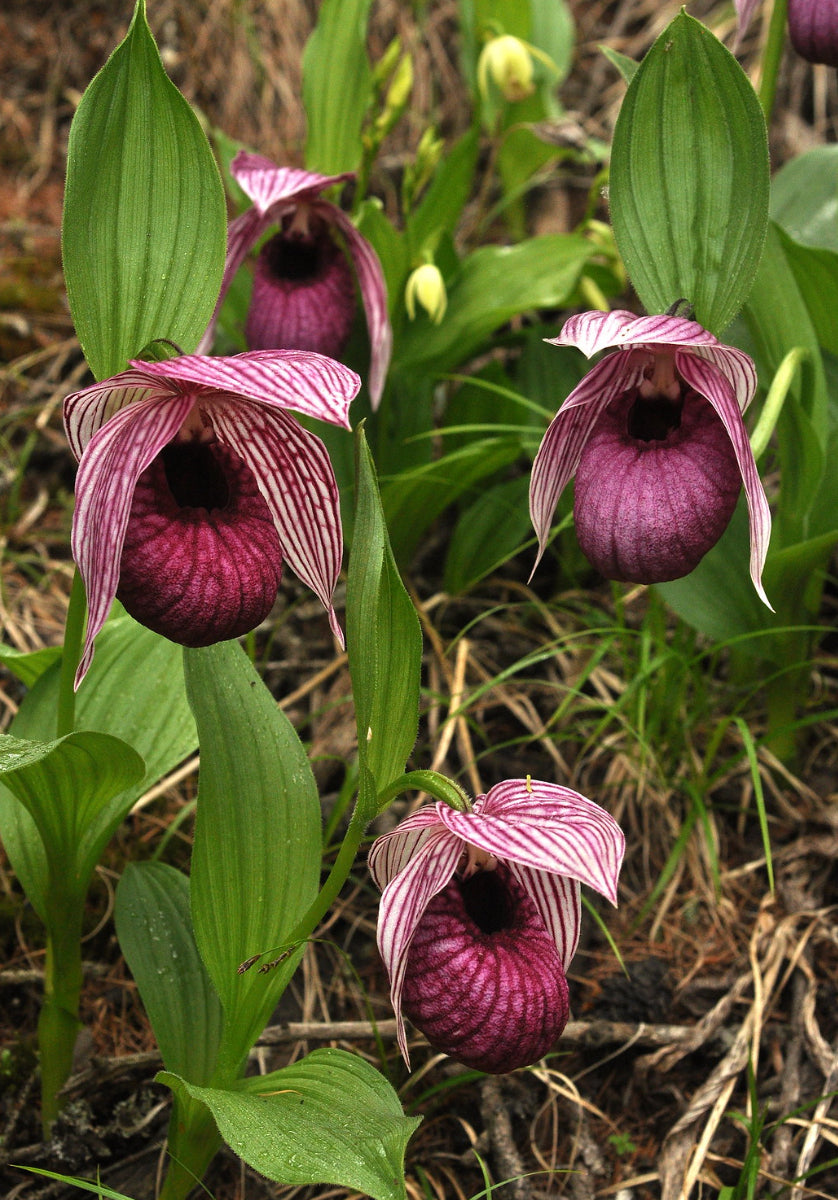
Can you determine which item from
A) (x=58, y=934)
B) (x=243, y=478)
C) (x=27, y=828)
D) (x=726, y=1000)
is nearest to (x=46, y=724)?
(x=27, y=828)

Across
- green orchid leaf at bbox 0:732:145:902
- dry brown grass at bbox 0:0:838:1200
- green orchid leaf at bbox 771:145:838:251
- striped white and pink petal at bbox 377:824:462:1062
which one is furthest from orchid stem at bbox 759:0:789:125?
green orchid leaf at bbox 0:732:145:902

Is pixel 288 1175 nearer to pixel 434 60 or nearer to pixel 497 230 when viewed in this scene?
pixel 497 230

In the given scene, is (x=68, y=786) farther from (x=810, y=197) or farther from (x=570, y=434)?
(x=810, y=197)

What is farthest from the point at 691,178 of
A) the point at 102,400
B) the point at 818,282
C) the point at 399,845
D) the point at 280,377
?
the point at 399,845

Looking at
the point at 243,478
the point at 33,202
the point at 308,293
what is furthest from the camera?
the point at 33,202

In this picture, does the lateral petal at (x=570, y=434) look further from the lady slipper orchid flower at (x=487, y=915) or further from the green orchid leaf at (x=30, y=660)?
the green orchid leaf at (x=30, y=660)

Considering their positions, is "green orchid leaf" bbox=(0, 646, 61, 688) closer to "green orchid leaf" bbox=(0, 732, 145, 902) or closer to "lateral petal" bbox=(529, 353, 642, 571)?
"green orchid leaf" bbox=(0, 732, 145, 902)

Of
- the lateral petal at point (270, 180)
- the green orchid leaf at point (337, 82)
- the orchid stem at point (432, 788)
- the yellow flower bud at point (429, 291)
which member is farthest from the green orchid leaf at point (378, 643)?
the green orchid leaf at point (337, 82)
